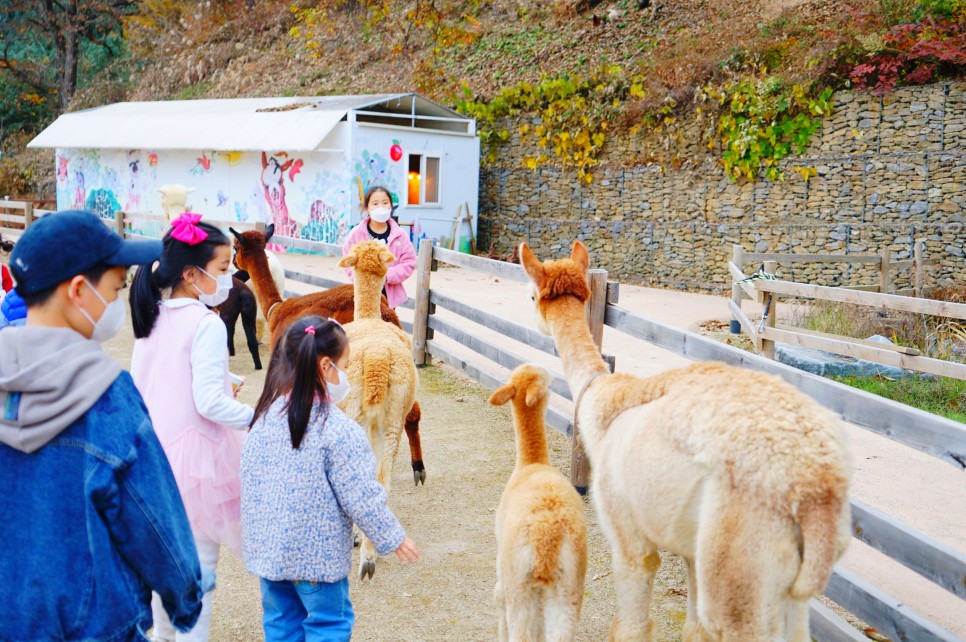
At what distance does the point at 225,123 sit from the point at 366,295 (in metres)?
18.0

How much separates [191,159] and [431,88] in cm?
745

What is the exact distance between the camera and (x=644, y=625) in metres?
3.20

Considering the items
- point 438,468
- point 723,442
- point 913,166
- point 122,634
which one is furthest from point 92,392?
point 913,166

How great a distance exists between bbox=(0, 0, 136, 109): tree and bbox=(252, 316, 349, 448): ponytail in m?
37.7

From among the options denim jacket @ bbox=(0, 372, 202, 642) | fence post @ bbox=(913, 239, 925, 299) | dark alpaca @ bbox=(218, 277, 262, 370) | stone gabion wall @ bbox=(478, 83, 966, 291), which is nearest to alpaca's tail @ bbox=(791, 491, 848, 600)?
denim jacket @ bbox=(0, 372, 202, 642)

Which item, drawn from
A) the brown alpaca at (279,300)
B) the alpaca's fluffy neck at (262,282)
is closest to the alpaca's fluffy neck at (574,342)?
the brown alpaca at (279,300)

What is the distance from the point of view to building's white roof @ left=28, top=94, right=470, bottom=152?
1995 cm

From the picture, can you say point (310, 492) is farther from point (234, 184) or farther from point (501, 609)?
point (234, 184)

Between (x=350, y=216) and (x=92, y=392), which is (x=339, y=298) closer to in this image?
(x=92, y=392)

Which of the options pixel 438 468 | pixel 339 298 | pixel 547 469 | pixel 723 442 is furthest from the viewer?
pixel 339 298

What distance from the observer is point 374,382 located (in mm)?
4688

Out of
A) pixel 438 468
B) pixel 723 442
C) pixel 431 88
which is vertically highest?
pixel 431 88

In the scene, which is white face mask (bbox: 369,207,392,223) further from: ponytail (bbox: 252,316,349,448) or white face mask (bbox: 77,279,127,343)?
white face mask (bbox: 77,279,127,343)

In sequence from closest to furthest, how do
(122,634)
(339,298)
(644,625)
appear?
(122,634), (644,625), (339,298)
